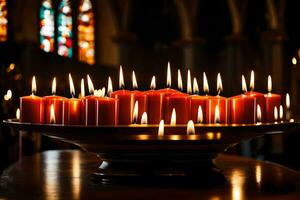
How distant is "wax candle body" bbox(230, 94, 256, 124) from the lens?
6.99 ft

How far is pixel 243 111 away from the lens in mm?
2135

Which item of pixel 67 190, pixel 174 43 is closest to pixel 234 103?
pixel 67 190

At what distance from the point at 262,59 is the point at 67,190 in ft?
45.7

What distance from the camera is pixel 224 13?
15.9 m

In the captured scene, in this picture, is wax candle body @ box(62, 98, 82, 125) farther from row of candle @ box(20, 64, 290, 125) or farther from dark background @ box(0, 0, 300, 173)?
dark background @ box(0, 0, 300, 173)

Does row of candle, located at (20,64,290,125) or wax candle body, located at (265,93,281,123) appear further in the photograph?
wax candle body, located at (265,93,281,123)

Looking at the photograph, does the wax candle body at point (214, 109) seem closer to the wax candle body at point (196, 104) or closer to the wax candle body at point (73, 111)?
the wax candle body at point (196, 104)

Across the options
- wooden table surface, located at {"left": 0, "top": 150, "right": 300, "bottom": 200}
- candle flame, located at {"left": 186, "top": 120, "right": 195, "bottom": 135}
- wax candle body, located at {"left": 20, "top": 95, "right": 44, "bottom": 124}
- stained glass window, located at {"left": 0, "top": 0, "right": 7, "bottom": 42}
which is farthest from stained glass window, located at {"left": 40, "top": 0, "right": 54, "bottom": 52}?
candle flame, located at {"left": 186, "top": 120, "right": 195, "bottom": 135}

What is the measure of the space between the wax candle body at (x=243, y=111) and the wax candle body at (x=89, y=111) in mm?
447

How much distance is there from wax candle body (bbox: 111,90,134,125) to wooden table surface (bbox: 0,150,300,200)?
0.21m

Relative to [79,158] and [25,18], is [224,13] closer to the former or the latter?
[25,18]

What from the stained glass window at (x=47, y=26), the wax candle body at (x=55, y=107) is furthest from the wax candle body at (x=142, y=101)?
the stained glass window at (x=47, y=26)

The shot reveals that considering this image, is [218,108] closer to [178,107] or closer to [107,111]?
[178,107]

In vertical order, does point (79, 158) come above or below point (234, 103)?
below
